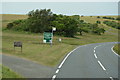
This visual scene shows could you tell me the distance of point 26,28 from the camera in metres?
74.1

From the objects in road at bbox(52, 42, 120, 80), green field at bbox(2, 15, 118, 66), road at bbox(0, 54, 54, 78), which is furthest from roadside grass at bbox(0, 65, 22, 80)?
green field at bbox(2, 15, 118, 66)

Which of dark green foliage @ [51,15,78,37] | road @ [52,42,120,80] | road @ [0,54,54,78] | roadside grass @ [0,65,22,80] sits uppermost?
dark green foliage @ [51,15,78,37]

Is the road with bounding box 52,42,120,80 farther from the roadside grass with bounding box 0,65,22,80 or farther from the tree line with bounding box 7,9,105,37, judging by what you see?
the tree line with bounding box 7,9,105,37

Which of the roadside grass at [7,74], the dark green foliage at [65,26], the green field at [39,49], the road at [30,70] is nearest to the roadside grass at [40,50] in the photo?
the green field at [39,49]

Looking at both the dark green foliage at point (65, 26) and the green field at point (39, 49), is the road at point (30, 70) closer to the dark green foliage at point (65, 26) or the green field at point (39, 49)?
the green field at point (39, 49)

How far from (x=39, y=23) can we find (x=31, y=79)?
200 ft

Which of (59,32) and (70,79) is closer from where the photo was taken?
(70,79)

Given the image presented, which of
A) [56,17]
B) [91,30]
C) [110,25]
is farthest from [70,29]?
[110,25]

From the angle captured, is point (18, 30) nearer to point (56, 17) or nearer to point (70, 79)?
point (56, 17)

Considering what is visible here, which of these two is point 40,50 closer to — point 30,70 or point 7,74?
point 30,70

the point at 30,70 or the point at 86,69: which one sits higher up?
the point at 30,70

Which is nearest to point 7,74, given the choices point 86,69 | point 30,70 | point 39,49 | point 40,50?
point 30,70

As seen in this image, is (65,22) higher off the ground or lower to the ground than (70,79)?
higher

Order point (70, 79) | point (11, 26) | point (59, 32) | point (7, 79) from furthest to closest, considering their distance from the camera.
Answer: point (11, 26) → point (59, 32) → point (70, 79) → point (7, 79)
